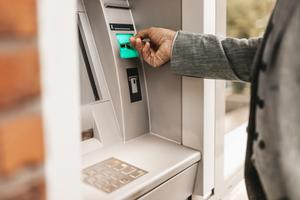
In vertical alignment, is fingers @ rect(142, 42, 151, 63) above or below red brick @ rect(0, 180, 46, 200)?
above

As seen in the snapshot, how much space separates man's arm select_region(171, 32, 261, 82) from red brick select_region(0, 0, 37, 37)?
0.87m

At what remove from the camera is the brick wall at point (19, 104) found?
0.45 meters

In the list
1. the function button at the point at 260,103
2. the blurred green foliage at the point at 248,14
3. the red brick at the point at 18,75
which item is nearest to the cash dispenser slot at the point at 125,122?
the function button at the point at 260,103

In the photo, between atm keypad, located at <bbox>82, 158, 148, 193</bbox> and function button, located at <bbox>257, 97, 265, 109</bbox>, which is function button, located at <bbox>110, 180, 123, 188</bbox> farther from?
function button, located at <bbox>257, 97, 265, 109</bbox>

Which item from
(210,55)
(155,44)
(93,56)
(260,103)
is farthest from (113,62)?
(260,103)

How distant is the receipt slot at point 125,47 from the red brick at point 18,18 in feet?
2.79

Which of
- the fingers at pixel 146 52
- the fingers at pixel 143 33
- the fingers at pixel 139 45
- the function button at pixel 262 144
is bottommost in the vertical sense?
the function button at pixel 262 144

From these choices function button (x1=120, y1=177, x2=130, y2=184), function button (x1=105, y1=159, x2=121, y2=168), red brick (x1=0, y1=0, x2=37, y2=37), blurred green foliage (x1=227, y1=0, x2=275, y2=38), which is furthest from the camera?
blurred green foliage (x1=227, y1=0, x2=275, y2=38)

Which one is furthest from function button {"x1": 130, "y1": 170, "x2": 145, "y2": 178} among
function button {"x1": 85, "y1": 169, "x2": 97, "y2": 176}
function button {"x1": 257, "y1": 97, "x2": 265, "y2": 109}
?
function button {"x1": 257, "y1": 97, "x2": 265, "y2": 109}

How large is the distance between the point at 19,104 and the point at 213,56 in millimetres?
927

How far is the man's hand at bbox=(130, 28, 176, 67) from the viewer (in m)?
1.33

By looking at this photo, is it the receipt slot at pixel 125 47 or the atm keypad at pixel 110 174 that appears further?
the receipt slot at pixel 125 47

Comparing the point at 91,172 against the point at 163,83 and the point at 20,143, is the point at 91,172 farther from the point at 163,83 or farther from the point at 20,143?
the point at 20,143

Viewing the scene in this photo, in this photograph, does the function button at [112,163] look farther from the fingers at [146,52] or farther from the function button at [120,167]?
the fingers at [146,52]
